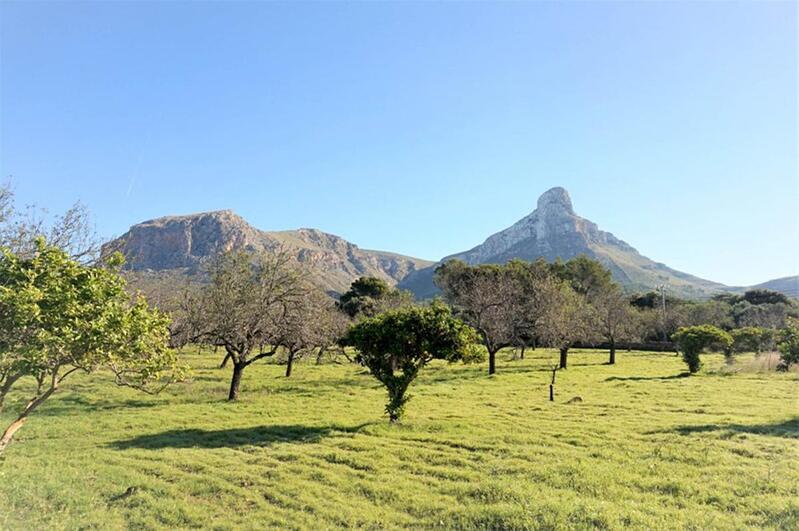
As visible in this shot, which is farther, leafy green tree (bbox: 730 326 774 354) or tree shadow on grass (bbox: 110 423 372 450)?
leafy green tree (bbox: 730 326 774 354)

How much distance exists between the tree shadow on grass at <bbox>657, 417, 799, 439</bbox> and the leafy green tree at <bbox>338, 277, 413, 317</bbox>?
1371 inches

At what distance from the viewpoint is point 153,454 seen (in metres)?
14.7

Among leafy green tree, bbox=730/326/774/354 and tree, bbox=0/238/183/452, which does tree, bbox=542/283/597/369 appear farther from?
tree, bbox=0/238/183/452

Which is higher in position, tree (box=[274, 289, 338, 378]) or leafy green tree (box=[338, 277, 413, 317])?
leafy green tree (box=[338, 277, 413, 317])

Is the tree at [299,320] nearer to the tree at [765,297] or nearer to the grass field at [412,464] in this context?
the grass field at [412,464]

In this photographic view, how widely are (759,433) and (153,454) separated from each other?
21230 mm

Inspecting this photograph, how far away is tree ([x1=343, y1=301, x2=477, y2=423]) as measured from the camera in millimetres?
18703

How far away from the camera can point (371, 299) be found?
63.0 metres

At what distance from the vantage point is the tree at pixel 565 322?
146 feet

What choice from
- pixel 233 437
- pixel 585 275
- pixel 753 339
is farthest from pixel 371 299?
pixel 233 437

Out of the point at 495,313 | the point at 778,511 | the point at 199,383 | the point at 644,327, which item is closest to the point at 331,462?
the point at 778,511

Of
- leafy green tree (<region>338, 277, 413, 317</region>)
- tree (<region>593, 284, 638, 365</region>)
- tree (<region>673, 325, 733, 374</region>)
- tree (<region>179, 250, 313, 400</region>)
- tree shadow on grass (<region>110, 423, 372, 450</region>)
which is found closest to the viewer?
tree shadow on grass (<region>110, 423, 372, 450</region>)

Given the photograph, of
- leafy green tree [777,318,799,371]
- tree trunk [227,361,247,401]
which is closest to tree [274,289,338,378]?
tree trunk [227,361,247,401]

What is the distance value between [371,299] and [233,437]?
45.9 meters
